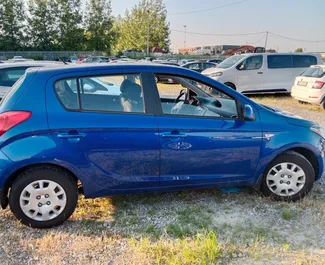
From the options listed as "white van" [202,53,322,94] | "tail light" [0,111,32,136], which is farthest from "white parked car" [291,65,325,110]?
"tail light" [0,111,32,136]

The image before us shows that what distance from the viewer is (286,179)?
343 centimetres

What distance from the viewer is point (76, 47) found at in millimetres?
54781

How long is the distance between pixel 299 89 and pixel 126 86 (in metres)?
8.53

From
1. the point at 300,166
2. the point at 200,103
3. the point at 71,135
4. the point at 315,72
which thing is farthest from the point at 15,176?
the point at 315,72

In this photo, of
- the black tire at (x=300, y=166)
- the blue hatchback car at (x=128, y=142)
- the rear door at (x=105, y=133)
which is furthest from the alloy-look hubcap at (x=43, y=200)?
the black tire at (x=300, y=166)

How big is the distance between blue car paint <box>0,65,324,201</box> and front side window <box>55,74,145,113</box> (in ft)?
0.24

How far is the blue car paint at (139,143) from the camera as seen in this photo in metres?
2.70

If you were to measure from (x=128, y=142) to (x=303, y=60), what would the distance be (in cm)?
1179

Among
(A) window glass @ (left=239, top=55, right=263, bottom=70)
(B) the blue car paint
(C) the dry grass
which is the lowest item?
(C) the dry grass

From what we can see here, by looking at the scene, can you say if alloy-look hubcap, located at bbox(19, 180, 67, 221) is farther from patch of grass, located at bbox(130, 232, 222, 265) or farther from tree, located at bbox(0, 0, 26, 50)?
tree, located at bbox(0, 0, 26, 50)

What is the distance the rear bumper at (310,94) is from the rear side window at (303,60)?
8.78ft

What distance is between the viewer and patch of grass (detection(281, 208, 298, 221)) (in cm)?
313

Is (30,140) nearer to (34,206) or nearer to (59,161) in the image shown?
(59,161)

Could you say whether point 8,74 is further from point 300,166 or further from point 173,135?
point 300,166
